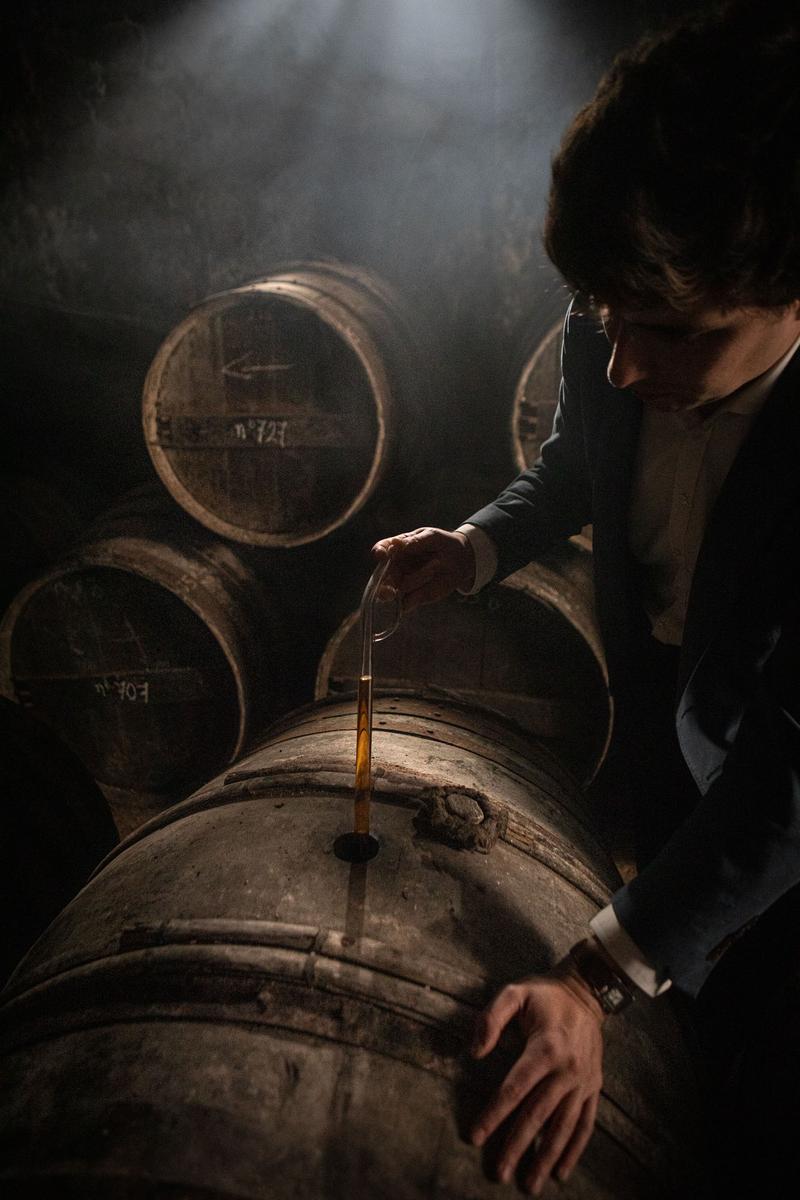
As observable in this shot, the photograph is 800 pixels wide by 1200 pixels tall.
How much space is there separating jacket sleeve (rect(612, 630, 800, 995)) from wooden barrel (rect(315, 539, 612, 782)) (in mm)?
1458

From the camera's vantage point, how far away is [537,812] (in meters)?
1.62

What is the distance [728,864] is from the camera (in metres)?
0.97

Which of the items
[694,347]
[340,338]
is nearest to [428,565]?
[694,347]

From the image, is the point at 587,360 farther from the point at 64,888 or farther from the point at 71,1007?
the point at 64,888

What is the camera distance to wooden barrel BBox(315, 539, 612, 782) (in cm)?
252

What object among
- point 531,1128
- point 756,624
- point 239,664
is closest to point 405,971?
point 531,1128

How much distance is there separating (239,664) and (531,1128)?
2.03 meters

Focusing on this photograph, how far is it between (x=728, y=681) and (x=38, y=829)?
1.95 metres

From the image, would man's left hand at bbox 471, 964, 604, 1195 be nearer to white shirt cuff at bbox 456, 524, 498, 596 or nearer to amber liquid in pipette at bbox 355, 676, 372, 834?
amber liquid in pipette at bbox 355, 676, 372, 834

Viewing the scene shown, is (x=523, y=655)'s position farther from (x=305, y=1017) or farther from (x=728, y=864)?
(x=305, y=1017)

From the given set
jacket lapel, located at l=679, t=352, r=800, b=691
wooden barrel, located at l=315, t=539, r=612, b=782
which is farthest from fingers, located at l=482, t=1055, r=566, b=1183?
wooden barrel, located at l=315, t=539, r=612, b=782

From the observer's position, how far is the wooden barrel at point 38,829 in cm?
186

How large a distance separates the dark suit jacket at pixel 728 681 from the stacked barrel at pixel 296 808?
266 mm

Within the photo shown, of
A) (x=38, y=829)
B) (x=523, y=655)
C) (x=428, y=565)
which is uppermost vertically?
(x=428, y=565)
